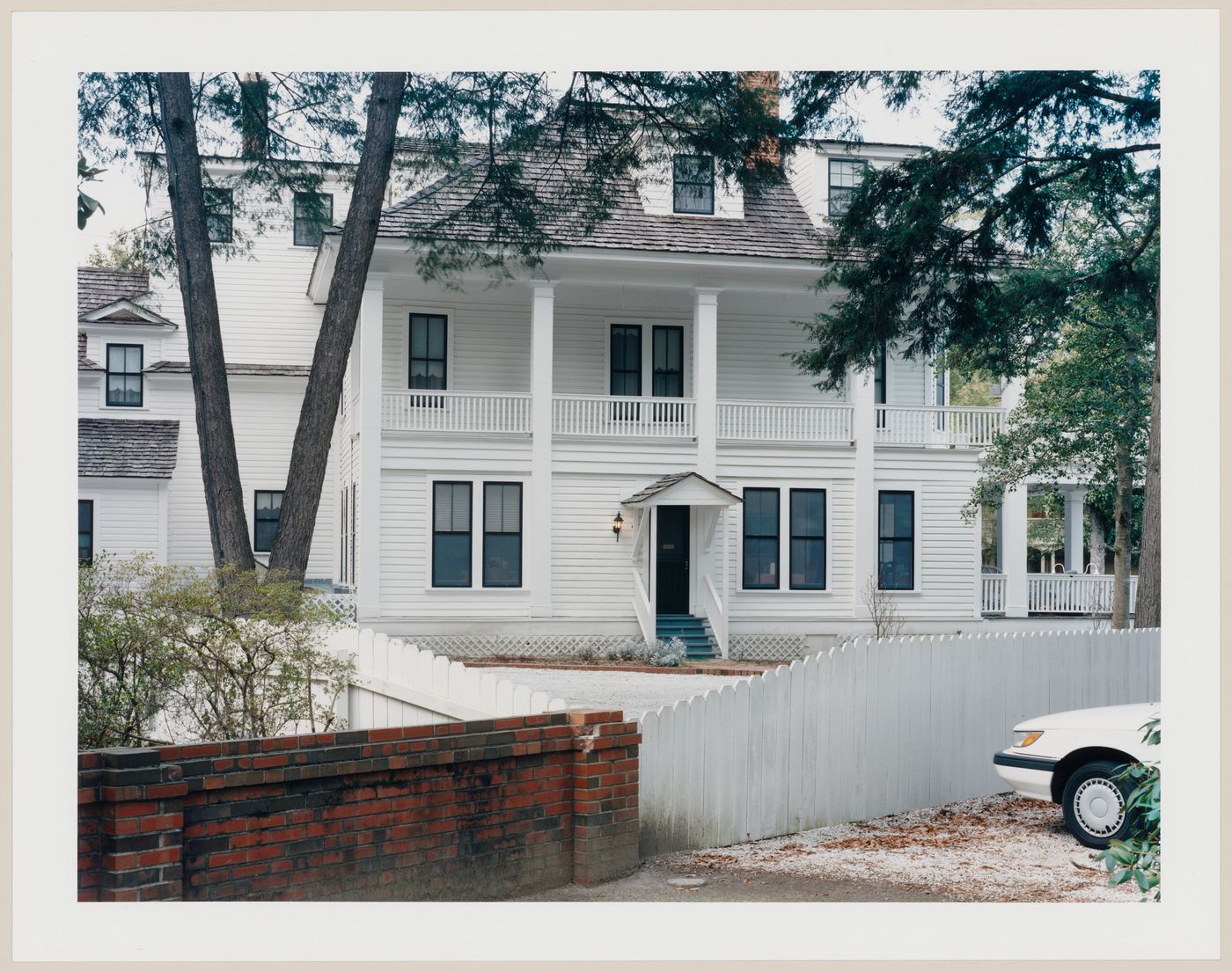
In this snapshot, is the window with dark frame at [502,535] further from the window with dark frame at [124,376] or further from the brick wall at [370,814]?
the brick wall at [370,814]

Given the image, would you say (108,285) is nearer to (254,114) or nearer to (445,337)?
(445,337)

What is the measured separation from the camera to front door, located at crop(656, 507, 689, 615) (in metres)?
24.8

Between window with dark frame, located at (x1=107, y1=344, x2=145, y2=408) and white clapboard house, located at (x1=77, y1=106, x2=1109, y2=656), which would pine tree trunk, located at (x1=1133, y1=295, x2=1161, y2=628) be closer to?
white clapboard house, located at (x1=77, y1=106, x2=1109, y2=656)

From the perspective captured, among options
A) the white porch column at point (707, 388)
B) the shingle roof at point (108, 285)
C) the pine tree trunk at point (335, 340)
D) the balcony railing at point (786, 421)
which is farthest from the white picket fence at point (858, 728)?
the shingle roof at point (108, 285)

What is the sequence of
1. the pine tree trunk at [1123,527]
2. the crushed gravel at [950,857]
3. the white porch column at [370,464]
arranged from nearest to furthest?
1. the crushed gravel at [950,857]
2. the pine tree trunk at [1123,527]
3. the white porch column at [370,464]

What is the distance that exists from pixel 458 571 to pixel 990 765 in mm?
13079

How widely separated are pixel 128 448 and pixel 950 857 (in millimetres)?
23759

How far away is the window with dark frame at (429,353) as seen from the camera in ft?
82.5

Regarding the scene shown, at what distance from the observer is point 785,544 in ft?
82.4

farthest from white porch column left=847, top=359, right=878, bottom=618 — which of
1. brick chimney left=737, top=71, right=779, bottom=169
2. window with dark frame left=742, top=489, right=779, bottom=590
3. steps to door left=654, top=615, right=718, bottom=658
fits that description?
brick chimney left=737, top=71, right=779, bottom=169

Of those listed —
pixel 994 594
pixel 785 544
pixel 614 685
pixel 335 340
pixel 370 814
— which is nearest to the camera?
pixel 370 814

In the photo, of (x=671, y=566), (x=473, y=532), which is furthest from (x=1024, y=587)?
(x=473, y=532)

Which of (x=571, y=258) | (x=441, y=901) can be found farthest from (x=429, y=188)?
(x=441, y=901)

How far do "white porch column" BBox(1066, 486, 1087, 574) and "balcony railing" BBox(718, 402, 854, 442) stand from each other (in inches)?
495
